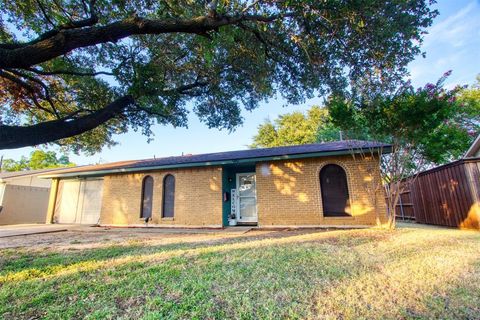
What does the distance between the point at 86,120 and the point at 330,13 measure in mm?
6676

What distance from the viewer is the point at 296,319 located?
2.21 metres

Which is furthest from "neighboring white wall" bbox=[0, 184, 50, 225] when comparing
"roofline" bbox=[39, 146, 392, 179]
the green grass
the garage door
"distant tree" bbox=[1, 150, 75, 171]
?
"distant tree" bbox=[1, 150, 75, 171]

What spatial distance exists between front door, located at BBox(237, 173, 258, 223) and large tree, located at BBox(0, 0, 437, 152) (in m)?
2.57

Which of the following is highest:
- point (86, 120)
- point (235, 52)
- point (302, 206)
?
point (235, 52)

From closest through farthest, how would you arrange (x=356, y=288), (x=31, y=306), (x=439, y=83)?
(x=31, y=306) → (x=356, y=288) → (x=439, y=83)

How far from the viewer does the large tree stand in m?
4.98

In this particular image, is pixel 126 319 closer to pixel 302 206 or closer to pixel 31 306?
pixel 31 306

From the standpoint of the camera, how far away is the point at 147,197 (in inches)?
453

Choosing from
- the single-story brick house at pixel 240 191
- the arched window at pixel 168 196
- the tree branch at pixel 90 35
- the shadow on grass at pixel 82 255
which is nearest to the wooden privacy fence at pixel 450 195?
the single-story brick house at pixel 240 191

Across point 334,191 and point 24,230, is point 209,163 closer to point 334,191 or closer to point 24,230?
point 334,191

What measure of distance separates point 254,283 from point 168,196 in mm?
8745

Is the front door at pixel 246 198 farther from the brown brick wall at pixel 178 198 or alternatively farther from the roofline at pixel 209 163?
the roofline at pixel 209 163

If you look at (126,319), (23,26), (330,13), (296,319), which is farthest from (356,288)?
(23,26)

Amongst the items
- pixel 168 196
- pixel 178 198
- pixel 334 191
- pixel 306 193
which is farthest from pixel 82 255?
pixel 334 191
